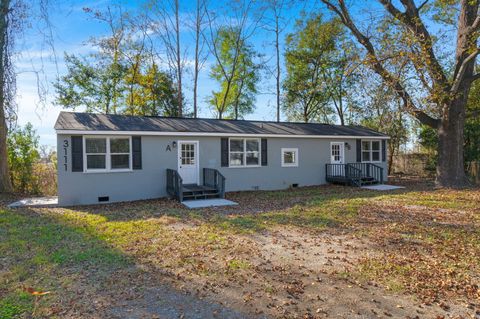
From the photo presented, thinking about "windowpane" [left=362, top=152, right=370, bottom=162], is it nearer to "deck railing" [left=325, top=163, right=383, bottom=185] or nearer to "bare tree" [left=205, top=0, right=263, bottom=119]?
"deck railing" [left=325, top=163, right=383, bottom=185]

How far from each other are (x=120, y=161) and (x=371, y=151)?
11.8m

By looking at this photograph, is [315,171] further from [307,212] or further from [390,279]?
[390,279]

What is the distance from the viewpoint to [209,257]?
4852 millimetres

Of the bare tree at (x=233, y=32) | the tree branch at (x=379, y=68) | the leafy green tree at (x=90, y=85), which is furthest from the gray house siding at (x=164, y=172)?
the leafy green tree at (x=90, y=85)

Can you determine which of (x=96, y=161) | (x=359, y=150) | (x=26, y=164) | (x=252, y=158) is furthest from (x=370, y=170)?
(x=26, y=164)

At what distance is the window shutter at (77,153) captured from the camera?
995cm

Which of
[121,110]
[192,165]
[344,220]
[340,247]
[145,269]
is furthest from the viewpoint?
[121,110]

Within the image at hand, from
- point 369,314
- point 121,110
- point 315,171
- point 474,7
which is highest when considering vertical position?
point 474,7

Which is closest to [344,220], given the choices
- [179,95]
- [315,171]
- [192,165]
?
[192,165]

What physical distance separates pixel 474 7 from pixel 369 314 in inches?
540

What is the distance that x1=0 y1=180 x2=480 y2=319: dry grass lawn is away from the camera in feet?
10.9

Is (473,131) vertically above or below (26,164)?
above

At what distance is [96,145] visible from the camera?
10383 millimetres

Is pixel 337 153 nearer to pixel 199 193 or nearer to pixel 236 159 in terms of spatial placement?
pixel 236 159
